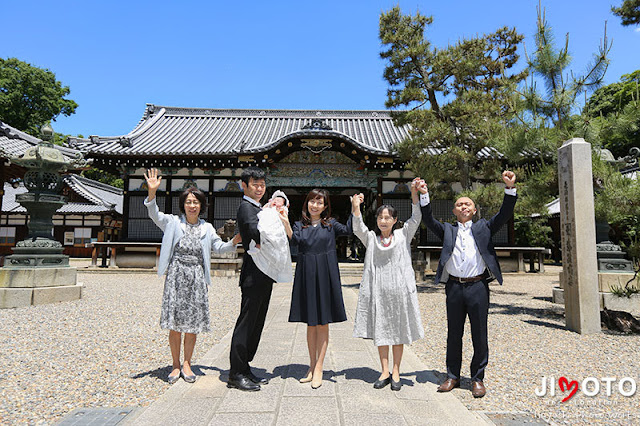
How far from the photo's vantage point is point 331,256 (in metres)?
3.08

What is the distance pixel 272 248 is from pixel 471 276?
1.60m

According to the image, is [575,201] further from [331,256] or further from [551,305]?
[331,256]

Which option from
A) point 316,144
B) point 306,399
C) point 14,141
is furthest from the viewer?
point 316,144

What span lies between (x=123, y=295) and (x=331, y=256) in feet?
22.3

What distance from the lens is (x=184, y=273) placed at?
3.10m

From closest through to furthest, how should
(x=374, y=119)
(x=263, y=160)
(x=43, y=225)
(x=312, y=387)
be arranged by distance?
1. (x=312, y=387)
2. (x=43, y=225)
3. (x=263, y=160)
4. (x=374, y=119)

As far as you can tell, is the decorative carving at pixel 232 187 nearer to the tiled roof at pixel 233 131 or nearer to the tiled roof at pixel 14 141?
the tiled roof at pixel 233 131

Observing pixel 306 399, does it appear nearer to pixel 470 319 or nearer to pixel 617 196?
pixel 470 319

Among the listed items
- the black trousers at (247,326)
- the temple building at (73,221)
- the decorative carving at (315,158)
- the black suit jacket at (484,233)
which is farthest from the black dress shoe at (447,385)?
the temple building at (73,221)

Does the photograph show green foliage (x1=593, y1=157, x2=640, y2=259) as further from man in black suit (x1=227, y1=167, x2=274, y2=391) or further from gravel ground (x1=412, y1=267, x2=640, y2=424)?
man in black suit (x1=227, y1=167, x2=274, y2=391)

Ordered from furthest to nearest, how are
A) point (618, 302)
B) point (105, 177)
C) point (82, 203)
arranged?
1. point (105, 177)
2. point (82, 203)
3. point (618, 302)

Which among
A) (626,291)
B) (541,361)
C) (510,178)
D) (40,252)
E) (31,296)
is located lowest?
(541,361)

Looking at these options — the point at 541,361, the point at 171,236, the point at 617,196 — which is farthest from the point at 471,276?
the point at 617,196

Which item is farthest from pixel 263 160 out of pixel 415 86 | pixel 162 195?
pixel 415 86
